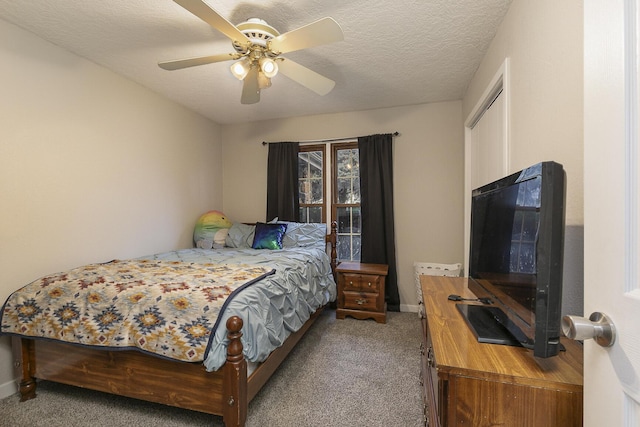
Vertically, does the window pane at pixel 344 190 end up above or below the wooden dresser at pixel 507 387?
above

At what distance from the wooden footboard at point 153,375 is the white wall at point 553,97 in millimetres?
1481

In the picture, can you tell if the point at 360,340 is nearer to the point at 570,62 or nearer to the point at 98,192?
the point at 570,62

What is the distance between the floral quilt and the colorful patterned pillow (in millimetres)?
1247

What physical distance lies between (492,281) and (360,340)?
1.66m

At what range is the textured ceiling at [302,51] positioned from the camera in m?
1.71

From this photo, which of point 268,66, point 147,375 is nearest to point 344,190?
point 268,66

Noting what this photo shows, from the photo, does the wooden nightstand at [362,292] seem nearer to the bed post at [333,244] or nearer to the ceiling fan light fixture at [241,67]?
the bed post at [333,244]

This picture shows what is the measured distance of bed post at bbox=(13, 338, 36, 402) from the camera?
5.68ft

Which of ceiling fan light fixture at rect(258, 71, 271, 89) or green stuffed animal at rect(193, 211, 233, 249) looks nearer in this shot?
ceiling fan light fixture at rect(258, 71, 271, 89)

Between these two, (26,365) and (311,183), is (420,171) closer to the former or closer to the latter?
(311,183)

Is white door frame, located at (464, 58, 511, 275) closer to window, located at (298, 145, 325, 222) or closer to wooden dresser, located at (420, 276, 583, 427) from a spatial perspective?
wooden dresser, located at (420, 276, 583, 427)

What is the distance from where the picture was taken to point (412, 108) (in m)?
3.32

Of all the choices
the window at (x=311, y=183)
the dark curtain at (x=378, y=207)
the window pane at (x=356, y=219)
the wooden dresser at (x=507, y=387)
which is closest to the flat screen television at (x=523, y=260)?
the wooden dresser at (x=507, y=387)

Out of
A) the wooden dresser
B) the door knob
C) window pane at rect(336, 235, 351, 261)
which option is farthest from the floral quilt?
window pane at rect(336, 235, 351, 261)
